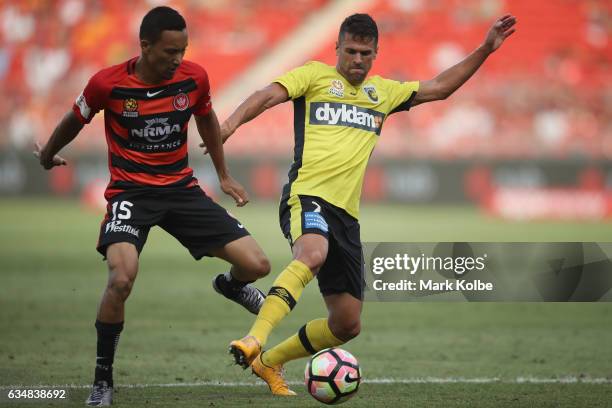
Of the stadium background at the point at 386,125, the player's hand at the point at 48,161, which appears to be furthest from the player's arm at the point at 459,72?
the stadium background at the point at 386,125

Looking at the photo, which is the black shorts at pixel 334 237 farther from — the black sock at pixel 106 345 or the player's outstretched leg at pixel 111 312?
the black sock at pixel 106 345

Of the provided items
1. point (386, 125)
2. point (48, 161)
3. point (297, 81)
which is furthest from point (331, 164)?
point (386, 125)

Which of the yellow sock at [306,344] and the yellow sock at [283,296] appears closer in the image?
the yellow sock at [283,296]

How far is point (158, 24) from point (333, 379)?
2.18m

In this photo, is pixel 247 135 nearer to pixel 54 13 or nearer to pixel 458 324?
pixel 54 13

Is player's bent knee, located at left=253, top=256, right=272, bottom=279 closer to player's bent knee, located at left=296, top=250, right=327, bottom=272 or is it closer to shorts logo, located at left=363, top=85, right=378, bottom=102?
player's bent knee, located at left=296, top=250, right=327, bottom=272

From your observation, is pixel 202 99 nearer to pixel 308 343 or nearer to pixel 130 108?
pixel 130 108

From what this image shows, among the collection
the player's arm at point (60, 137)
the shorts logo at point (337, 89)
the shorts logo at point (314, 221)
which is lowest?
the shorts logo at point (314, 221)

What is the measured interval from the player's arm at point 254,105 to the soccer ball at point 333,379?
144cm

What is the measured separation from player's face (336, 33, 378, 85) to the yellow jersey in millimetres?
84

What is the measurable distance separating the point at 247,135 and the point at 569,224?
1146 cm

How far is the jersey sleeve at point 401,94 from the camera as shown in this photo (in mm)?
6695

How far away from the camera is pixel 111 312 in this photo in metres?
6.02

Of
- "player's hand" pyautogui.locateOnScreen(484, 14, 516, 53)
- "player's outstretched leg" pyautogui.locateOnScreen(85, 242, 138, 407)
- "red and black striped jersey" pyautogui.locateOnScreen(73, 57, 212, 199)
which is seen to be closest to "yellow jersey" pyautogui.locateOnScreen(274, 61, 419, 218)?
"red and black striped jersey" pyautogui.locateOnScreen(73, 57, 212, 199)
